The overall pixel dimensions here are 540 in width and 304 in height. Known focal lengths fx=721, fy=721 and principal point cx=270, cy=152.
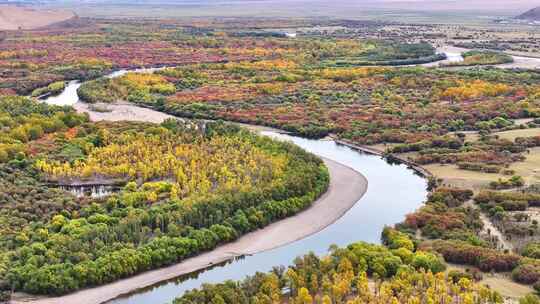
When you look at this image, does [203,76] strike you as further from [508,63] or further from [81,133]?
[508,63]

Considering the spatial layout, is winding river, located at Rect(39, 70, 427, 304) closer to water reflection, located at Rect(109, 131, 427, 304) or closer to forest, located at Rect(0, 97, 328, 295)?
water reflection, located at Rect(109, 131, 427, 304)

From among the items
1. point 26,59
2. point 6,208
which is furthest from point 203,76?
point 6,208

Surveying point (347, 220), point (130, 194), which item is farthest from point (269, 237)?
point (130, 194)

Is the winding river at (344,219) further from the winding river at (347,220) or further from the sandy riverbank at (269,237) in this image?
the sandy riverbank at (269,237)

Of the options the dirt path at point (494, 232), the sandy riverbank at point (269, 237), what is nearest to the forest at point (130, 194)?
the sandy riverbank at point (269, 237)

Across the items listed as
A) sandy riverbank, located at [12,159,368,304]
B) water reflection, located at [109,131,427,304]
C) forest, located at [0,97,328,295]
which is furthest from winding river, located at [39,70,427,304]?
forest, located at [0,97,328,295]

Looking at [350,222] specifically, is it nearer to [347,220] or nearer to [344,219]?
[347,220]
